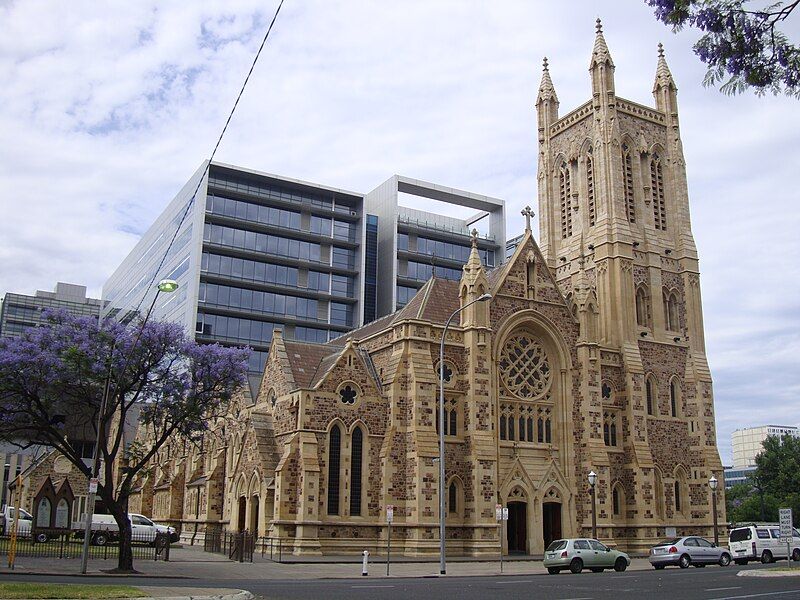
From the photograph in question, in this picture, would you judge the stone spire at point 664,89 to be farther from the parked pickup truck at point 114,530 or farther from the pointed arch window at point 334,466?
the parked pickup truck at point 114,530

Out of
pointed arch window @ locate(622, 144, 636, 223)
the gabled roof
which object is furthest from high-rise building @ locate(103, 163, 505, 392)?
the gabled roof

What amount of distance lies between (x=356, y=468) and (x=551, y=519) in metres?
12.2

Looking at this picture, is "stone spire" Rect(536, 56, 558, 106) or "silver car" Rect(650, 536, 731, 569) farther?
"stone spire" Rect(536, 56, 558, 106)

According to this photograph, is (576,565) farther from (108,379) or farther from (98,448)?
(108,379)

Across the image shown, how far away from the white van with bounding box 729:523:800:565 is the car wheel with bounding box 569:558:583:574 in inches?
411

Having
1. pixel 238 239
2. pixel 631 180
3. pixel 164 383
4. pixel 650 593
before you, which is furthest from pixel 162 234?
pixel 650 593

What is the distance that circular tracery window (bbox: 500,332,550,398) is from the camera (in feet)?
159

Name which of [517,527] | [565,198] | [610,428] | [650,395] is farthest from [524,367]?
[565,198]

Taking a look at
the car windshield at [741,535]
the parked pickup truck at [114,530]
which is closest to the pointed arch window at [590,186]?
the car windshield at [741,535]

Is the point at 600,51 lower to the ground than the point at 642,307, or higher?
higher

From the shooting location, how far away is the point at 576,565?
3316 cm

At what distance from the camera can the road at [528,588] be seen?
64.2 feet

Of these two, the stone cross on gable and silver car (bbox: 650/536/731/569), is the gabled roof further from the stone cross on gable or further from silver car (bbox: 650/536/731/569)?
silver car (bbox: 650/536/731/569)

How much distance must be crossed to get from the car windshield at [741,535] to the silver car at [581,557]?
818cm
